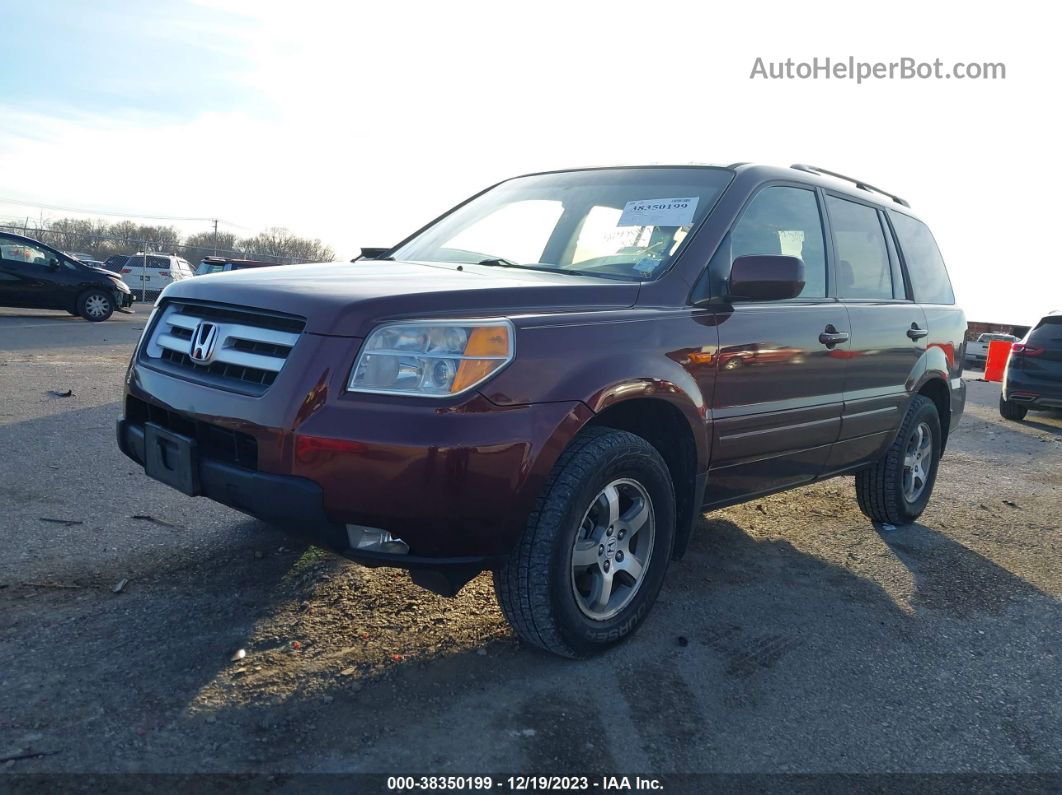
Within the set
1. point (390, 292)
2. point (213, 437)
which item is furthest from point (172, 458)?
point (390, 292)

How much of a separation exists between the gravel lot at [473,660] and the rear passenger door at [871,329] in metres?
0.68

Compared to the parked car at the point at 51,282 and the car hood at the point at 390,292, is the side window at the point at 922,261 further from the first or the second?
the parked car at the point at 51,282

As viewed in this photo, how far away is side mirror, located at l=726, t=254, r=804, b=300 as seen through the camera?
3.30m

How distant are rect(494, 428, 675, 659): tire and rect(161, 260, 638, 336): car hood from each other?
508 mm

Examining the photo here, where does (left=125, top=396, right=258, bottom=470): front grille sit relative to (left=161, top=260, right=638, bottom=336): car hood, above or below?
below

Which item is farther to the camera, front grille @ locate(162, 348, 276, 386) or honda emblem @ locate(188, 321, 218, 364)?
honda emblem @ locate(188, 321, 218, 364)

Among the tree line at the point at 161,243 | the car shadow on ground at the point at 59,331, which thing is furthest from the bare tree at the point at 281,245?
the car shadow on ground at the point at 59,331

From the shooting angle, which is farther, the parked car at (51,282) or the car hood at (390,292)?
the parked car at (51,282)

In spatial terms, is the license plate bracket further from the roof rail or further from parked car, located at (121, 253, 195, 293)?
parked car, located at (121, 253, 195, 293)

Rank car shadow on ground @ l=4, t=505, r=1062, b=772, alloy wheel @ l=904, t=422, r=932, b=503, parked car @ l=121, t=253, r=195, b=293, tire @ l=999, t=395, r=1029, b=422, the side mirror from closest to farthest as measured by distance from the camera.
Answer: car shadow on ground @ l=4, t=505, r=1062, b=772, the side mirror, alloy wheel @ l=904, t=422, r=932, b=503, tire @ l=999, t=395, r=1029, b=422, parked car @ l=121, t=253, r=195, b=293

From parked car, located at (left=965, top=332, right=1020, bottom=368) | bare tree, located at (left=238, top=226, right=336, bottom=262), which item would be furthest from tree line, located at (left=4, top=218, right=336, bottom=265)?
parked car, located at (left=965, top=332, right=1020, bottom=368)

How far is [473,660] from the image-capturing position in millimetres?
3051

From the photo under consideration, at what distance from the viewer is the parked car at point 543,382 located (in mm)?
2605

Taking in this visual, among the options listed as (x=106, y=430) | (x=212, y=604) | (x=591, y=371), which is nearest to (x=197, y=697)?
(x=212, y=604)
